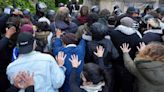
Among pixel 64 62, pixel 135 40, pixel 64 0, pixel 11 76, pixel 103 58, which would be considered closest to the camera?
pixel 11 76

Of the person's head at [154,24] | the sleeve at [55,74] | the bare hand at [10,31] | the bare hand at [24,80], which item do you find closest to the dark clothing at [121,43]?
the person's head at [154,24]

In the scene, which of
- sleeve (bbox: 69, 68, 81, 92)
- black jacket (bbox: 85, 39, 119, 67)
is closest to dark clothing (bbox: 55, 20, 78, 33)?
black jacket (bbox: 85, 39, 119, 67)

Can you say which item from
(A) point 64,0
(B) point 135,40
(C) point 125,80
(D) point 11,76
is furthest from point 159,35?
(A) point 64,0

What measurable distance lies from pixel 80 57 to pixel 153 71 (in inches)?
50.7

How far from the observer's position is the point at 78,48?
20.3 feet

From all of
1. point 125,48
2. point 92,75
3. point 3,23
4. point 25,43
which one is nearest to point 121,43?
point 125,48

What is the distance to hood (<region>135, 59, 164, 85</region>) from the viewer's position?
5402 mm

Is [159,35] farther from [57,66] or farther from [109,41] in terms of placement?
[57,66]

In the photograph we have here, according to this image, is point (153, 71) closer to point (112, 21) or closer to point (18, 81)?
point (18, 81)

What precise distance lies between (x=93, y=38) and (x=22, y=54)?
6.50ft

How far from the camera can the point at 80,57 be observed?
20.3ft

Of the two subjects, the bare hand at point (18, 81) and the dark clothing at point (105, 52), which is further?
the dark clothing at point (105, 52)

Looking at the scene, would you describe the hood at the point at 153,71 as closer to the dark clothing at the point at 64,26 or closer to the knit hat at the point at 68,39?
the knit hat at the point at 68,39

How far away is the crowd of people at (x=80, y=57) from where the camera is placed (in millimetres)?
5184
